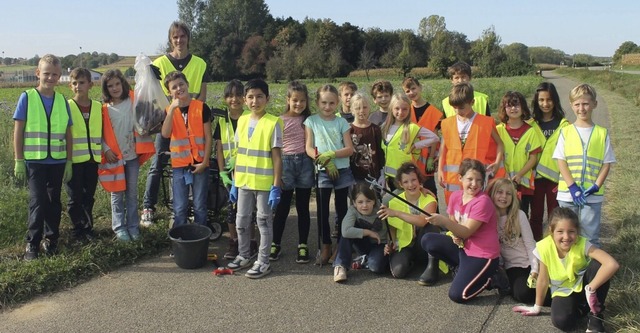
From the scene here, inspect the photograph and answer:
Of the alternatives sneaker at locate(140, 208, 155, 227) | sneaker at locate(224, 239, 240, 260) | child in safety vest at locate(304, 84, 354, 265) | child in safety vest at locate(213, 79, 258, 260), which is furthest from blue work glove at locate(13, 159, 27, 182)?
child in safety vest at locate(304, 84, 354, 265)

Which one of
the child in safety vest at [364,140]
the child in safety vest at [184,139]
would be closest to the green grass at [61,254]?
the child in safety vest at [184,139]

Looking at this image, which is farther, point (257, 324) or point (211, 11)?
point (211, 11)

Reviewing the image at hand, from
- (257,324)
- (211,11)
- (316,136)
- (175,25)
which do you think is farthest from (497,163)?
(211,11)

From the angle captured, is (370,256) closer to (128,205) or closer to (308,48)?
(128,205)

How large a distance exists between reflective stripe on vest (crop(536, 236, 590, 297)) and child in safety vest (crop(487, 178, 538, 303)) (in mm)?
451

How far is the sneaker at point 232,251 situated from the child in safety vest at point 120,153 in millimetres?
993

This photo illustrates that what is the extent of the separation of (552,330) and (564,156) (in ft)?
5.62

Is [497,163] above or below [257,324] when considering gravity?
above

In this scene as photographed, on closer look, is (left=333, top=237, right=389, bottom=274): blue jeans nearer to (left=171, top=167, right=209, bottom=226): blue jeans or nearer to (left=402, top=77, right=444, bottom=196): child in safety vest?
(left=402, top=77, right=444, bottom=196): child in safety vest

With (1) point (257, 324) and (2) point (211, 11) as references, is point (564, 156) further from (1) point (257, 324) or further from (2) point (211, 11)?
(2) point (211, 11)

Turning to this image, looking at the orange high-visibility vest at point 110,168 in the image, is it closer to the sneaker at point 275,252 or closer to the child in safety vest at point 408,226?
the sneaker at point 275,252

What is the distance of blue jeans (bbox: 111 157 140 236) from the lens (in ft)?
18.4

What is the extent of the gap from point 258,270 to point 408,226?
4.95 feet

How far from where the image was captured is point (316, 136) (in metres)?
5.21
